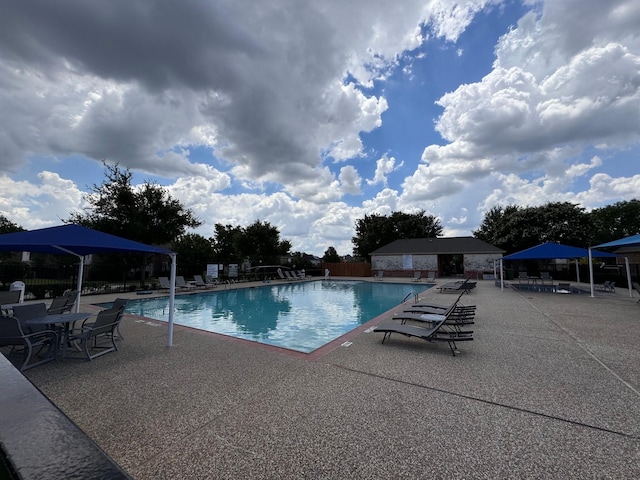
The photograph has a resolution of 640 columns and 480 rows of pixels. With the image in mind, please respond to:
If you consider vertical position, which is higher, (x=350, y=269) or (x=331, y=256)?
(x=331, y=256)

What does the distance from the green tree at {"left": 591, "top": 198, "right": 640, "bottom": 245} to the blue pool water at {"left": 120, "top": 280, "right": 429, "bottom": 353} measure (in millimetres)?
55092

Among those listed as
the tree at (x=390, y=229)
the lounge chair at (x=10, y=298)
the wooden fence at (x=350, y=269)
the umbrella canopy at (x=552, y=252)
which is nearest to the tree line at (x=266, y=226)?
the tree at (x=390, y=229)

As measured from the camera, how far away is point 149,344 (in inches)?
254

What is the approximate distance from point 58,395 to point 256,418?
9.47 feet

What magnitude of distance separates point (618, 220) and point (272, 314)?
66.8 meters

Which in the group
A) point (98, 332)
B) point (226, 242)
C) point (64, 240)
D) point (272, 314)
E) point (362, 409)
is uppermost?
point (226, 242)

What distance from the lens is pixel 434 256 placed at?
104 feet

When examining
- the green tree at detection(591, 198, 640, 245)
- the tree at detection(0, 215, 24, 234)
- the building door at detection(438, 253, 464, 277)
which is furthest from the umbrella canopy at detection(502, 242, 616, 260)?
the tree at detection(0, 215, 24, 234)

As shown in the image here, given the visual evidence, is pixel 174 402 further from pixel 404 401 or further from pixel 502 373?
pixel 502 373

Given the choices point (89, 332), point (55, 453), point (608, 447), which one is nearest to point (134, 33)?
point (89, 332)

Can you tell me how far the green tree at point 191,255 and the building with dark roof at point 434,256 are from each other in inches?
726

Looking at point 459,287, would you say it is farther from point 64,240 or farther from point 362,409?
point 64,240

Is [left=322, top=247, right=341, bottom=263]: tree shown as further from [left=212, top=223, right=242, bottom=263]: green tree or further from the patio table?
the patio table

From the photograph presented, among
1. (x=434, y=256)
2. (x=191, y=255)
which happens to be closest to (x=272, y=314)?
(x=191, y=255)
